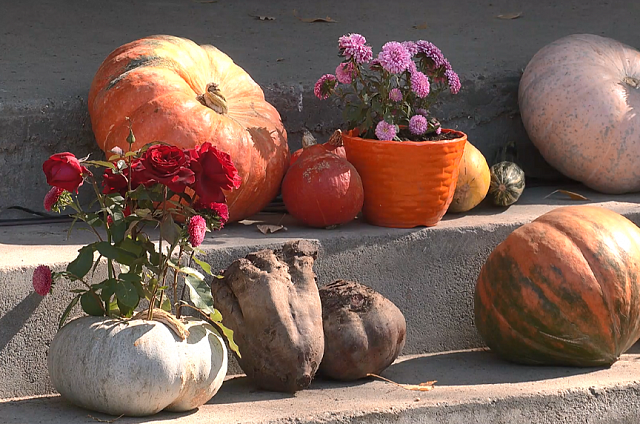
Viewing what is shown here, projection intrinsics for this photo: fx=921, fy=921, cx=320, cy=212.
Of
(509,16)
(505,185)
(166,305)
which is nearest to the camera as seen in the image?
(166,305)

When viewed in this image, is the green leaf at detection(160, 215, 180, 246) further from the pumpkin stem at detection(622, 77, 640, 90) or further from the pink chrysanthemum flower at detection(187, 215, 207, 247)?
the pumpkin stem at detection(622, 77, 640, 90)

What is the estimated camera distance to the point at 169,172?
8.82 ft

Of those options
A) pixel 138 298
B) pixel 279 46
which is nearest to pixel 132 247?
pixel 138 298

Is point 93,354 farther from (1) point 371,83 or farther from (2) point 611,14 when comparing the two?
(2) point 611,14

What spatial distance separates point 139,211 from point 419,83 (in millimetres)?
1394

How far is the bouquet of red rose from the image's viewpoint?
272 centimetres

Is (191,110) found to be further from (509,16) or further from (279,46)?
(509,16)

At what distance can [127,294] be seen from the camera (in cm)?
278

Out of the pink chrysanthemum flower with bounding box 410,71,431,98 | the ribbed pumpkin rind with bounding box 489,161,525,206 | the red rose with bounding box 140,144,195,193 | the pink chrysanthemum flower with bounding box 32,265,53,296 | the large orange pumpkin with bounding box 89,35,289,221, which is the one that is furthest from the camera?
the ribbed pumpkin rind with bounding box 489,161,525,206

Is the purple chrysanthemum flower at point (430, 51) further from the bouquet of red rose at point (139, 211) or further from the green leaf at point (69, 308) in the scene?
the green leaf at point (69, 308)

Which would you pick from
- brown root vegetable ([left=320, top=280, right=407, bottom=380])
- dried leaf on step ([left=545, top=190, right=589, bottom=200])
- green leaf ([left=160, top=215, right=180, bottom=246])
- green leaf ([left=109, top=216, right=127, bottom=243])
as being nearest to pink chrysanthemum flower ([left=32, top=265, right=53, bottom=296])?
green leaf ([left=109, top=216, right=127, bottom=243])

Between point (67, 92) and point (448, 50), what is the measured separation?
2.19 m

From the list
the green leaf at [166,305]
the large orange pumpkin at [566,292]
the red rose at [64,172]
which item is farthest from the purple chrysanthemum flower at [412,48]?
the red rose at [64,172]

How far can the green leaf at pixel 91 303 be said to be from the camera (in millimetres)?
2861
